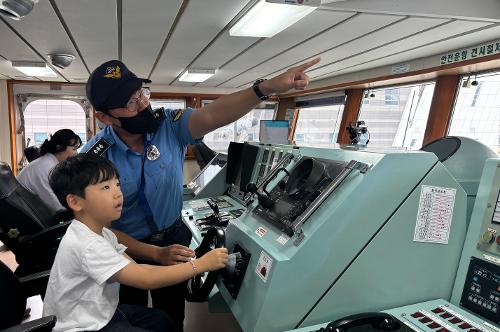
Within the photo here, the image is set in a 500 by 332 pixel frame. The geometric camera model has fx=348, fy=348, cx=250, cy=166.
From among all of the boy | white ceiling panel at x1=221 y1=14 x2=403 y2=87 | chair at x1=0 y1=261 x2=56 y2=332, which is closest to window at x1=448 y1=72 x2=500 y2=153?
white ceiling panel at x1=221 y1=14 x2=403 y2=87

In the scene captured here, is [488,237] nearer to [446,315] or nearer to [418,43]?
[446,315]

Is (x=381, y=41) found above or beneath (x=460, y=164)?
above

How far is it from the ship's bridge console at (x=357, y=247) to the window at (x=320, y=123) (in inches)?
183

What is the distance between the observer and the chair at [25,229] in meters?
2.48

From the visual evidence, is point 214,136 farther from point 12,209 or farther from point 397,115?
point 12,209

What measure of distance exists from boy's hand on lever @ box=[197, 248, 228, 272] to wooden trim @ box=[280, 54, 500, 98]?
3.29 metres

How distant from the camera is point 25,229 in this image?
2.58 meters

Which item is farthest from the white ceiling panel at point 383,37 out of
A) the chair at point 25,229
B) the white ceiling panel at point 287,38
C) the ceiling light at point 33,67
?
the ceiling light at point 33,67

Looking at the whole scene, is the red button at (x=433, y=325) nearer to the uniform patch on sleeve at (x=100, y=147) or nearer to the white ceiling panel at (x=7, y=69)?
the uniform patch on sleeve at (x=100, y=147)

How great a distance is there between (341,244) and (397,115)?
14.6 feet

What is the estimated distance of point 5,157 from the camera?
6.49 metres

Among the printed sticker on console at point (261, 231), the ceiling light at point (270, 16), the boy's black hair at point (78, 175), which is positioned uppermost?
the ceiling light at point (270, 16)

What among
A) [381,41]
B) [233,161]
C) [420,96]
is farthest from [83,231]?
[420,96]

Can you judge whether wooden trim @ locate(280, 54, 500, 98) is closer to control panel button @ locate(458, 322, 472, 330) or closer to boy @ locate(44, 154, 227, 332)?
control panel button @ locate(458, 322, 472, 330)
